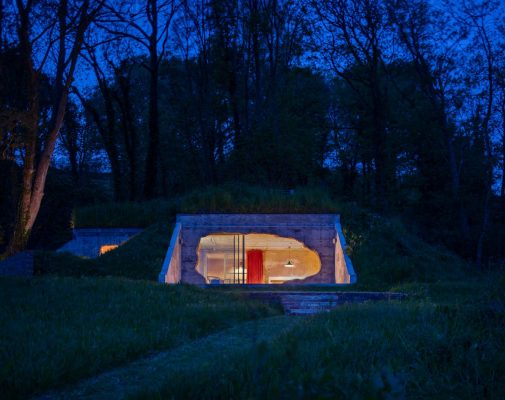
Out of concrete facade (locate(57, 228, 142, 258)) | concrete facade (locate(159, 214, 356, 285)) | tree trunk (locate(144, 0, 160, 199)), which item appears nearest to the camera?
concrete facade (locate(159, 214, 356, 285))

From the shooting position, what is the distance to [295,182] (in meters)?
24.7

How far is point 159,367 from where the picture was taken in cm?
551

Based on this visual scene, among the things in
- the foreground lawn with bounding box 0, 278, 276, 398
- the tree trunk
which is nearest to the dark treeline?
the tree trunk

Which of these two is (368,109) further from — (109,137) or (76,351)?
(76,351)

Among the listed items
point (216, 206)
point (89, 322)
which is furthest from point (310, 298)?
point (216, 206)

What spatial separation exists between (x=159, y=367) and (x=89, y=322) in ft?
7.15

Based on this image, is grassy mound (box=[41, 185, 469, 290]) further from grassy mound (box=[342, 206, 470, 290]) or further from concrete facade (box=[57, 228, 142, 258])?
concrete facade (box=[57, 228, 142, 258])

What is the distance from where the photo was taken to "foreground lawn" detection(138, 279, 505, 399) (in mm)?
3242

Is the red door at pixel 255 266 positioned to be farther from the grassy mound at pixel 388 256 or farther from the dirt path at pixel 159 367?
the dirt path at pixel 159 367

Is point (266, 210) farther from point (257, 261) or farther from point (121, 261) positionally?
point (257, 261)

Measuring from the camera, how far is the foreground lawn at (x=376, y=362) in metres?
3.24

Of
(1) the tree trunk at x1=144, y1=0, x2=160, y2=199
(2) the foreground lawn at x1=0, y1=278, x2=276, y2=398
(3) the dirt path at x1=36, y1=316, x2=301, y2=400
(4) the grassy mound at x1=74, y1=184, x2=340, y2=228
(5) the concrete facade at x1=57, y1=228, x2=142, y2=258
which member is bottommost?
(3) the dirt path at x1=36, y1=316, x2=301, y2=400

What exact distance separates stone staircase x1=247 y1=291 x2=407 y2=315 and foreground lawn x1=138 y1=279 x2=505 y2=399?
489 cm

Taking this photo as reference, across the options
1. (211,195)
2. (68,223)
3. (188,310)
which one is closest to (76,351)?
(188,310)
